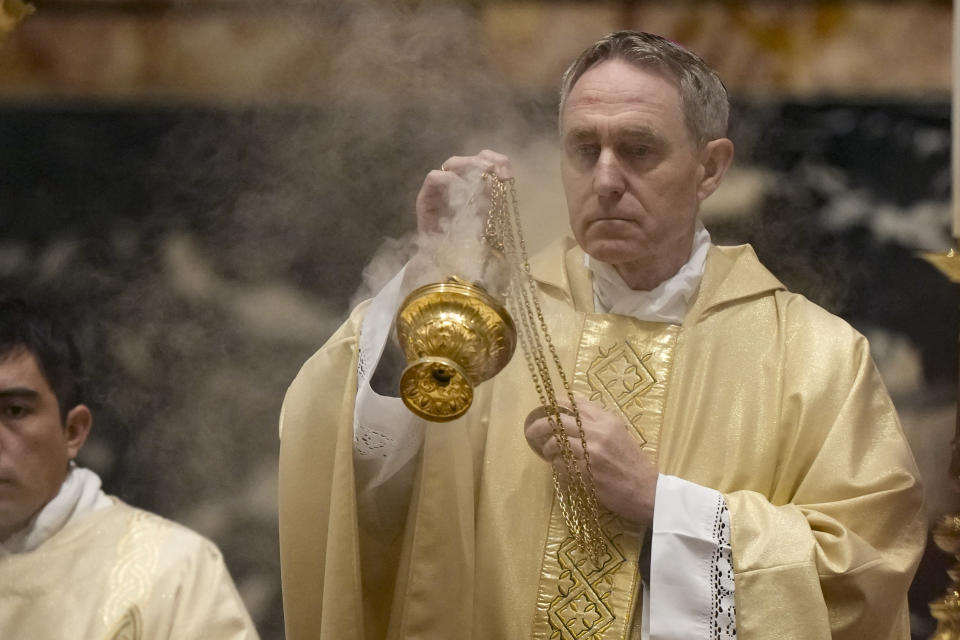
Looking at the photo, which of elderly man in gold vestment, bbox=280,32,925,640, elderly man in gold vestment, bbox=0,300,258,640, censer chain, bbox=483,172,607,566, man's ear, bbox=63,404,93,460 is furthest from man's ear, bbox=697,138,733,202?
man's ear, bbox=63,404,93,460

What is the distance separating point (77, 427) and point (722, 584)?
2062mm

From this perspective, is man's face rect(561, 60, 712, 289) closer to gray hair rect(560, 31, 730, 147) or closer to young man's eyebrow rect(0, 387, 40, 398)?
gray hair rect(560, 31, 730, 147)

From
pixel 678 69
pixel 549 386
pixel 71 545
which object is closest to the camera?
pixel 549 386

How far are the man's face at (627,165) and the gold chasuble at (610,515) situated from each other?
23 cm

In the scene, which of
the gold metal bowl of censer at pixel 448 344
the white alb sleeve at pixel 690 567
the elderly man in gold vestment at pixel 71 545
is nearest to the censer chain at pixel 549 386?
the white alb sleeve at pixel 690 567

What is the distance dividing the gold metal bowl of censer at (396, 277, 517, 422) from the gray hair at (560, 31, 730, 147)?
2.72 ft

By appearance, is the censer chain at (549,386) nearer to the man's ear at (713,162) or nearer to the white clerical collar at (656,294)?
the white clerical collar at (656,294)

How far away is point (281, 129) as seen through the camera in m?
4.18

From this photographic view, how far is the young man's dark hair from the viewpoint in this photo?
402cm

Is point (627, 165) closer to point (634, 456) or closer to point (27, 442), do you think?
point (634, 456)

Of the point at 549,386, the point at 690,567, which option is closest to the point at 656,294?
the point at 549,386

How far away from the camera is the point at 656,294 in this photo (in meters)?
3.36

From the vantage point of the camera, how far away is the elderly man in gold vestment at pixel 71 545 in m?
3.75

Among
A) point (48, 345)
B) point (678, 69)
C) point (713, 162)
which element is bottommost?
point (48, 345)
